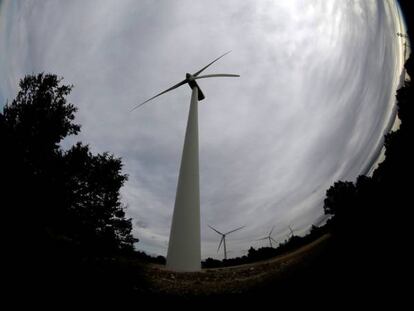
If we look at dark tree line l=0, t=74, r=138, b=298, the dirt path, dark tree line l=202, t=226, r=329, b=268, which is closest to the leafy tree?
dark tree line l=0, t=74, r=138, b=298

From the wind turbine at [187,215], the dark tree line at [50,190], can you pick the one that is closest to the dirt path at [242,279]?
the dark tree line at [50,190]

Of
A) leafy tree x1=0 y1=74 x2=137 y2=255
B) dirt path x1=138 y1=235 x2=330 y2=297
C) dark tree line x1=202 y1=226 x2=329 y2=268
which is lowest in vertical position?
dirt path x1=138 y1=235 x2=330 y2=297

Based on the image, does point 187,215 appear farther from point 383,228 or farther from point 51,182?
point 383,228

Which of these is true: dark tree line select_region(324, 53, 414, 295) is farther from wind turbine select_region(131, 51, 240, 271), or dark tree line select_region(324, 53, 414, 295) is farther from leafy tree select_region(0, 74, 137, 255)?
A: wind turbine select_region(131, 51, 240, 271)

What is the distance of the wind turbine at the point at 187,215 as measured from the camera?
759 centimetres

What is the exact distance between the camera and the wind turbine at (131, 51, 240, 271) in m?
7.59

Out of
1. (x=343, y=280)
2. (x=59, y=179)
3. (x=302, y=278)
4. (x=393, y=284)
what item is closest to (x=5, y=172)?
(x=59, y=179)

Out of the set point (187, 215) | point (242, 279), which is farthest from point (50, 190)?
point (187, 215)

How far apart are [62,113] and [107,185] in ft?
5.41

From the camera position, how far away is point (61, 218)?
292 centimetres

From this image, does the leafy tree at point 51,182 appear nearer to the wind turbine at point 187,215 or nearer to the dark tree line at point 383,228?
the dark tree line at point 383,228

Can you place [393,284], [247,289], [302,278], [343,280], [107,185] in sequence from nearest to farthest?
[393,284]
[343,280]
[302,278]
[247,289]
[107,185]

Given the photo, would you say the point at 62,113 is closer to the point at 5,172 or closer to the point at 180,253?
the point at 5,172

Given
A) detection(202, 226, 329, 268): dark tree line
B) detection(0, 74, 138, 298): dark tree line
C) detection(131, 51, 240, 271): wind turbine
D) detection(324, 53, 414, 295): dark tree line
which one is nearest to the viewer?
detection(324, 53, 414, 295): dark tree line
